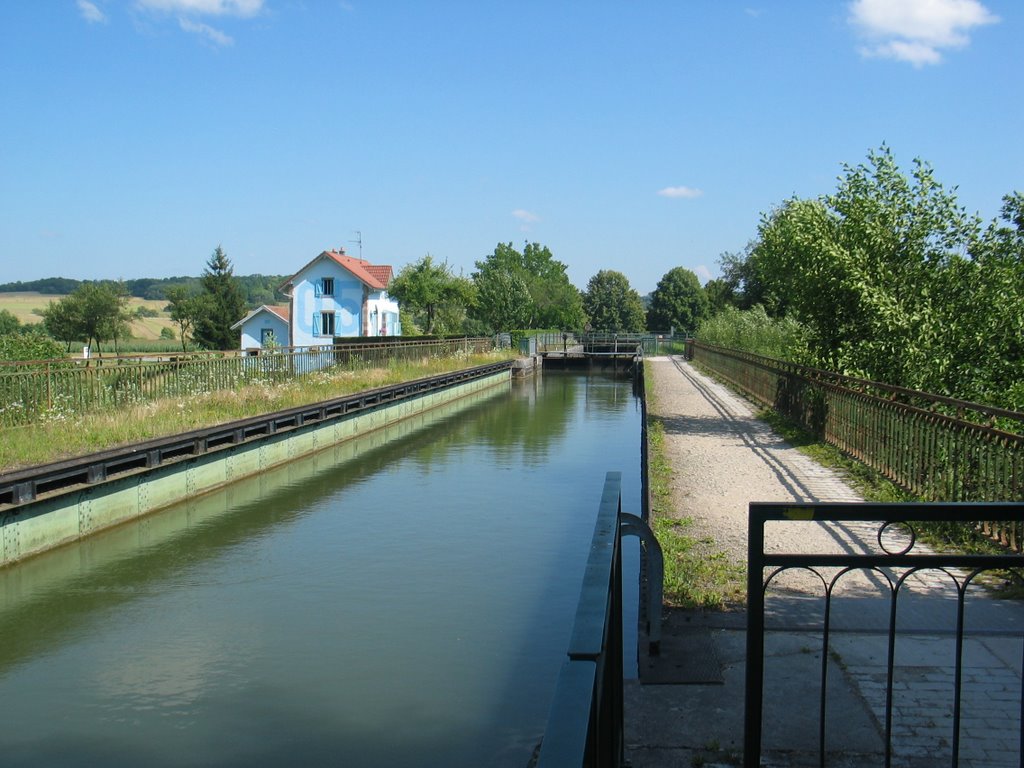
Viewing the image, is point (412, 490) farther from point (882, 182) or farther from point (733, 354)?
point (733, 354)

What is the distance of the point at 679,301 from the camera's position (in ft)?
393

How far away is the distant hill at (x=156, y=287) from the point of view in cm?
13338

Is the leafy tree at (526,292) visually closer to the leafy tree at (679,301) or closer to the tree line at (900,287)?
the leafy tree at (679,301)

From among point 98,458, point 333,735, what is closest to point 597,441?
point 98,458

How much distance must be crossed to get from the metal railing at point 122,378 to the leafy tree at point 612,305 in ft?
343

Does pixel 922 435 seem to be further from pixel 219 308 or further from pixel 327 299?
pixel 219 308

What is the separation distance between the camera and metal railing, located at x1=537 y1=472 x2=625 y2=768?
1747mm

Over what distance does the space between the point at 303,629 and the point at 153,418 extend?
8.85 meters

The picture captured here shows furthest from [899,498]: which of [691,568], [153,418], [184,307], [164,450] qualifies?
[184,307]

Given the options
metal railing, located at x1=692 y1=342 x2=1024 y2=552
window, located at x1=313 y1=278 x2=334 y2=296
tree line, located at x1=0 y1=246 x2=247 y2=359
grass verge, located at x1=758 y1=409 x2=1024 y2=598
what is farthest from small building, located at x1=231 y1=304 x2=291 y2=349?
grass verge, located at x1=758 y1=409 x2=1024 y2=598

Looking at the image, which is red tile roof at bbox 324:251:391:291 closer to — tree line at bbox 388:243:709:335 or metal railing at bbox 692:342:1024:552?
tree line at bbox 388:243:709:335

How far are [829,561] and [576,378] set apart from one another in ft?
168

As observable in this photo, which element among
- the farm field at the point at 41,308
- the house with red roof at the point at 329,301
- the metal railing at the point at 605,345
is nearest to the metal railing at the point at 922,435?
the house with red roof at the point at 329,301

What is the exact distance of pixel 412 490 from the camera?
1591cm
